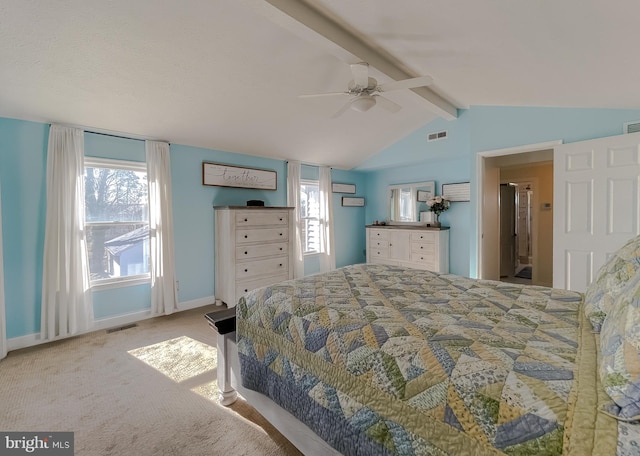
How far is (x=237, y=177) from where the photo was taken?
4562 millimetres

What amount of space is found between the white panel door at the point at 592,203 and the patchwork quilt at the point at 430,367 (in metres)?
1.92

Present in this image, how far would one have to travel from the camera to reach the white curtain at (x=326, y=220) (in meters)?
5.77

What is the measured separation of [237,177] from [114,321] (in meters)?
2.51

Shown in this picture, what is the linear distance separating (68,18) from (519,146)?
4.63 meters

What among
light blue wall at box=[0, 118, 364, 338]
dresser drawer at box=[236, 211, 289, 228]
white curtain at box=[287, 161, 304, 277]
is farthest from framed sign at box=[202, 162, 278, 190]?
dresser drawer at box=[236, 211, 289, 228]

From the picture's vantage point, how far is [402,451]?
0.99 m

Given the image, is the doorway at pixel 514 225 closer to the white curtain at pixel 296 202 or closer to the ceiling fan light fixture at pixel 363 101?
the white curtain at pixel 296 202

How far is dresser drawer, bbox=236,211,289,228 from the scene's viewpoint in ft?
13.3

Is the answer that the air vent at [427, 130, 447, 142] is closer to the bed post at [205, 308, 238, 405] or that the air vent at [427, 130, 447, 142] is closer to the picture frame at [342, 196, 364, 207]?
the picture frame at [342, 196, 364, 207]

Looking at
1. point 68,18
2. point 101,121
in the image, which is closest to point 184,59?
point 68,18

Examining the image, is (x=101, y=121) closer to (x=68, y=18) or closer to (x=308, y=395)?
(x=68, y=18)

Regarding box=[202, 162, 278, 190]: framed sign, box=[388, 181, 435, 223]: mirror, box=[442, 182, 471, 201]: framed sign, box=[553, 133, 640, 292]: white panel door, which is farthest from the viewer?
box=[388, 181, 435, 223]: mirror

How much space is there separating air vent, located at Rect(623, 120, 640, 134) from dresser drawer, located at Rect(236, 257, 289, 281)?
4.30m

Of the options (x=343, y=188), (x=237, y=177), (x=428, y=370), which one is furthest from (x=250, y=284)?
(x=428, y=370)
